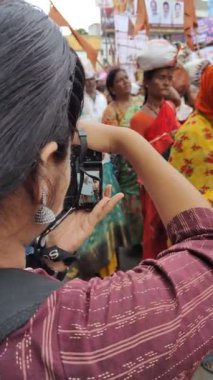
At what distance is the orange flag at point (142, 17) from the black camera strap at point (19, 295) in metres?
4.39

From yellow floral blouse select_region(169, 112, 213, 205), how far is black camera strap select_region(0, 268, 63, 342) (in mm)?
1547

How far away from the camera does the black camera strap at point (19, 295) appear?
21.8 inches

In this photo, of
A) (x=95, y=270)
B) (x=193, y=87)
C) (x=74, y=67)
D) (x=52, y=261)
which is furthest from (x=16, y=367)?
(x=193, y=87)

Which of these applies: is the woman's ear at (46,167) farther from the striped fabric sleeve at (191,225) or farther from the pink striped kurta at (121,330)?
the striped fabric sleeve at (191,225)

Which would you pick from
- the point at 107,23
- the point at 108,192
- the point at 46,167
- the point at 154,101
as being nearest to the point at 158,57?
the point at 154,101

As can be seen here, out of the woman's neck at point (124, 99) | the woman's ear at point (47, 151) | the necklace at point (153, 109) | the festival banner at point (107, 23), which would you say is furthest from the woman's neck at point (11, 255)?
the festival banner at point (107, 23)

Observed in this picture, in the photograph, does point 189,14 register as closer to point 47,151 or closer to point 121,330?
point 47,151

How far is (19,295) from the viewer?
1.90 ft

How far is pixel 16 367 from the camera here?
54cm

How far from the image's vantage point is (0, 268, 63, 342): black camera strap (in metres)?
0.55

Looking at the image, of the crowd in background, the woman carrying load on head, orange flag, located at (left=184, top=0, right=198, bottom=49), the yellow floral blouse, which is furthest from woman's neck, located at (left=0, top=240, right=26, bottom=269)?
orange flag, located at (left=184, top=0, right=198, bottom=49)

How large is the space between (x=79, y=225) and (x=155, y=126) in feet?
6.19

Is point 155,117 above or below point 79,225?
below

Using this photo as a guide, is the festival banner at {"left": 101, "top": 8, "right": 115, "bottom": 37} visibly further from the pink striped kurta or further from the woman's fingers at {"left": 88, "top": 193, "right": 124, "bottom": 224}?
the pink striped kurta
